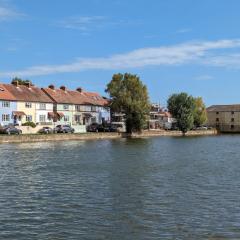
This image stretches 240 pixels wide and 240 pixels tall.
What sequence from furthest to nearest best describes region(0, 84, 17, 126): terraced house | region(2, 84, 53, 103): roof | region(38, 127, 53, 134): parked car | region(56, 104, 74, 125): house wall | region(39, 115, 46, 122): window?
region(56, 104, 74, 125): house wall → region(39, 115, 46, 122): window → region(2, 84, 53, 103): roof → region(0, 84, 17, 126): terraced house → region(38, 127, 53, 134): parked car

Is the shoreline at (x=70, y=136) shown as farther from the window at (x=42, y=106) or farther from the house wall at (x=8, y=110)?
the window at (x=42, y=106)

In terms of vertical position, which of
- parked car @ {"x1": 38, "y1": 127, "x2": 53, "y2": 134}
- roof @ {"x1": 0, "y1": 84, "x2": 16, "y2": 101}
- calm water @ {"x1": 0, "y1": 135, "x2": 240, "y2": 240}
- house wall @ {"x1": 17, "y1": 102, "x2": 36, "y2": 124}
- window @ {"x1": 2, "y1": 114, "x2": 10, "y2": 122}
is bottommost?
calm water @ {"x1": 0, "y1": 135, "x2": 240, "y2": 240}

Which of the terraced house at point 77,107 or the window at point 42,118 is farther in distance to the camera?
the terraced house at point 77,107

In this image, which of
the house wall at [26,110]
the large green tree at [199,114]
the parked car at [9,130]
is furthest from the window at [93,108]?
the large green tree at [199,114]

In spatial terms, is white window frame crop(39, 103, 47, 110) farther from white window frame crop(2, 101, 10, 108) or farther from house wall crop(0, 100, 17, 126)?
white window frame crop(2, 101, 10, 108)

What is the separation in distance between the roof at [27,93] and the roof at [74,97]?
282 centimetres

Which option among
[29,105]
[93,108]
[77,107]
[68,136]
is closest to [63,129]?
[68,136]

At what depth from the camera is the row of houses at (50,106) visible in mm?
108250

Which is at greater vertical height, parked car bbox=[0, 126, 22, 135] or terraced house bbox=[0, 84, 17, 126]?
terraced house bbox=[0, 84, 17, 126]

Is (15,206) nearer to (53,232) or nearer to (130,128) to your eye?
(53,232)

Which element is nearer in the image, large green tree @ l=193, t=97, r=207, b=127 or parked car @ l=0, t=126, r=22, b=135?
parked car @ l=0, t=126, r=22, b=135

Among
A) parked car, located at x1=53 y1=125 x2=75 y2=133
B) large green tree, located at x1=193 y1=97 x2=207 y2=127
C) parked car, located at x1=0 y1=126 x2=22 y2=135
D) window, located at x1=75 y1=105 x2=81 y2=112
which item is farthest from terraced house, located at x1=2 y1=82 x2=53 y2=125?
large green tree, located at x1=193 y1=97 x2=207 y2=127

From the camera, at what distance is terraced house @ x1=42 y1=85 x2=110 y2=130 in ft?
405

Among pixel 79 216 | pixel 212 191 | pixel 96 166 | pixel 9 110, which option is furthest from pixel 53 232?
pixel 9 110
